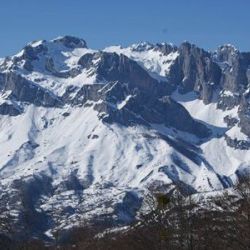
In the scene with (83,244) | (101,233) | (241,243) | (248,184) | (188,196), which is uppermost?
(101,233)

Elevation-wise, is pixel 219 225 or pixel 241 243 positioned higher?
pixel 219 225

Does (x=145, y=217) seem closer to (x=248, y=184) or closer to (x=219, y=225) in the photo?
(x=219, y=225)

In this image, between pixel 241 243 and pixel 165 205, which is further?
pixel 165 205

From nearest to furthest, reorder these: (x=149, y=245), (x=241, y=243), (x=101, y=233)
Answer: (x=241, y=243)
(x=149, y=245)
(x=101, y=233)

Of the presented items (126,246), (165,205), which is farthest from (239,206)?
(126,246)

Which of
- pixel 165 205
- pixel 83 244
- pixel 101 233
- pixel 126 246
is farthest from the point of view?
pixel 101 233

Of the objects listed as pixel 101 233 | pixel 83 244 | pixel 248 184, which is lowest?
pixel 248 184

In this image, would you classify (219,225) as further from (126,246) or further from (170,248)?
(126,246)

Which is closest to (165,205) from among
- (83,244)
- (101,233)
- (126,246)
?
(126,246)

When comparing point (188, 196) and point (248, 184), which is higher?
point (188, 196)
